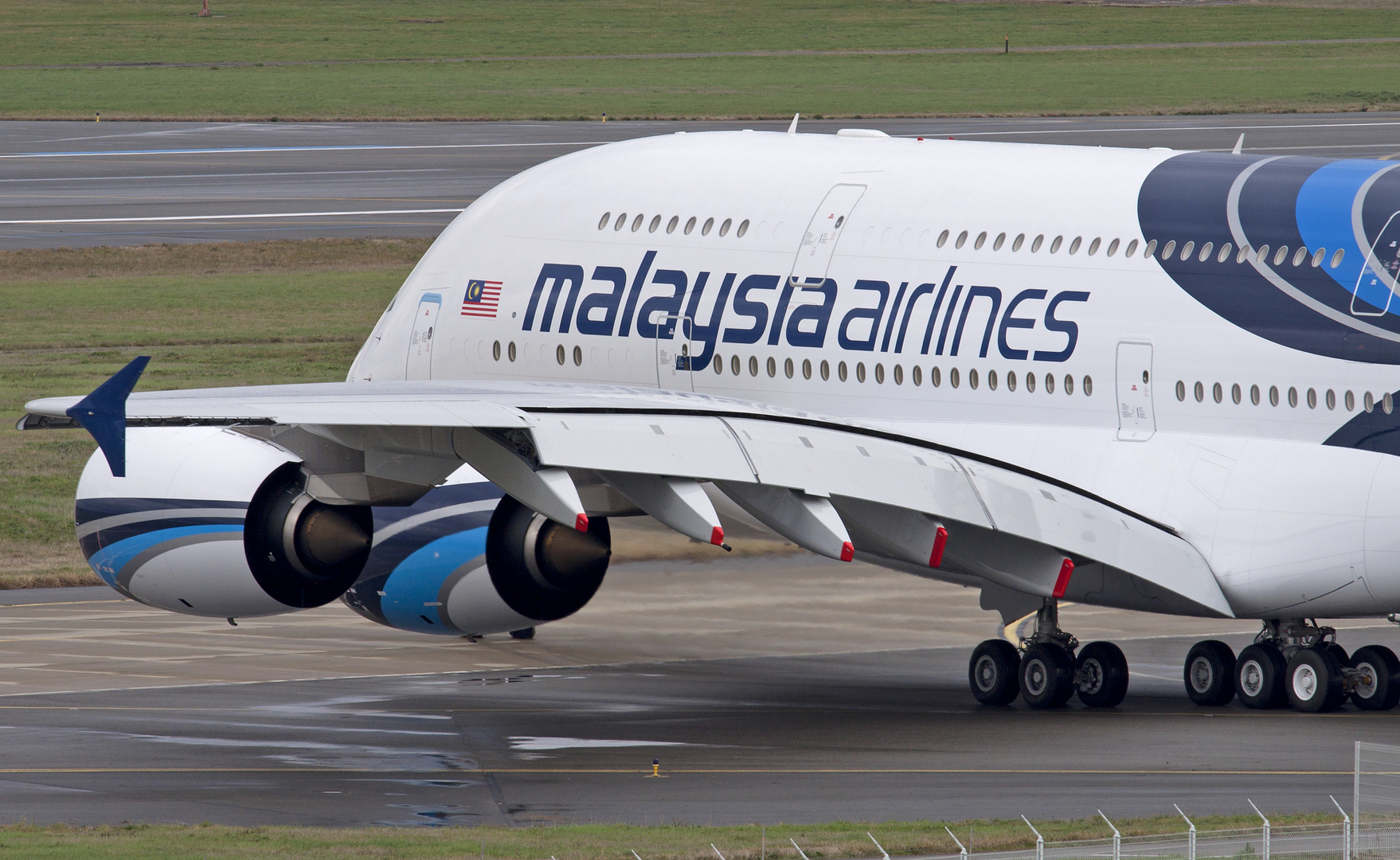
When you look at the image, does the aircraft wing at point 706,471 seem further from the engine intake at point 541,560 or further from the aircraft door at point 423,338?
the aircraft door at point 423,338

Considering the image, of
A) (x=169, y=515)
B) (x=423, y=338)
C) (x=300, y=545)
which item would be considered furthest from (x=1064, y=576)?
(x=423, y=338)

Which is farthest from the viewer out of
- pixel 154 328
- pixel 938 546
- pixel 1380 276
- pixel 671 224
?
pixel 154 328

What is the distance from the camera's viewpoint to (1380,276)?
887 inches

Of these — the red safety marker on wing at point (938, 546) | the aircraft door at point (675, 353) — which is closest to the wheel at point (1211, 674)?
the red safety marker on wing at point (938, 546)

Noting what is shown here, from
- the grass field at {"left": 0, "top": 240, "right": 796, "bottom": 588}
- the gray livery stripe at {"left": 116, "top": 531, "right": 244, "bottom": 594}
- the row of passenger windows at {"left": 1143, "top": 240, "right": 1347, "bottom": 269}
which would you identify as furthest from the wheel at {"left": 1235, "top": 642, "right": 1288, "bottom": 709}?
the gray livery stripe at {"left": 116, "top": 531, "right": 244, "bottom": 594}

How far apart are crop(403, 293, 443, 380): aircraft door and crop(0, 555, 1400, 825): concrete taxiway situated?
154 inches

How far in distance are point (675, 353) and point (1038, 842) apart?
1230 centimetres

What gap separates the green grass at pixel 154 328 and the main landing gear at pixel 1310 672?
20120 millimetres

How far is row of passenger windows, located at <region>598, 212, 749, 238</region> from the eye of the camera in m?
27.4

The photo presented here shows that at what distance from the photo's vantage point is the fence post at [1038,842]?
51.7 ft

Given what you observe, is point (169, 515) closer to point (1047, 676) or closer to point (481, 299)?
point (481, 299)

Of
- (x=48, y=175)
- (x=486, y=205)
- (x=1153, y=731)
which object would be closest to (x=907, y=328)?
(x=1153, y=731)

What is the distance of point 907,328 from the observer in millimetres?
25688

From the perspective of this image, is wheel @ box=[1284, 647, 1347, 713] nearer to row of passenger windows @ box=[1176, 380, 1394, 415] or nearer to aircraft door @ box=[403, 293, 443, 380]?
row of passenger windows @ box=[1176, 380, 1394, 415]
